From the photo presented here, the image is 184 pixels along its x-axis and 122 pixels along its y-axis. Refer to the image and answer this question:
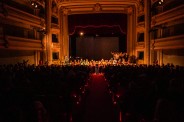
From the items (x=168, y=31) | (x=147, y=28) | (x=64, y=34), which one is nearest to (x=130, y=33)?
(x=147, y=28)

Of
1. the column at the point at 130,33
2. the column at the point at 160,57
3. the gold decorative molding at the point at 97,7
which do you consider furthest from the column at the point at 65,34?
the column at the point at 160,57

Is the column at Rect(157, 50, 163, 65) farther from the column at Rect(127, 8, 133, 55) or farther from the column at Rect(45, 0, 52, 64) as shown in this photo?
the column at Rect(45, 0, 52, 64)

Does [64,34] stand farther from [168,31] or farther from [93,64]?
[168,31]

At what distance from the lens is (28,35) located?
18.9 meters

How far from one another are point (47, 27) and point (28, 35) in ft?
9.83

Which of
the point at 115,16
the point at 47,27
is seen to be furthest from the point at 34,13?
the point at 115,16

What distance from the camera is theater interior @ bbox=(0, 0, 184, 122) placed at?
14.8ft

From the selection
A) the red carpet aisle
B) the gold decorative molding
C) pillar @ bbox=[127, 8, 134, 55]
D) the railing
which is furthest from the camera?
pillar @ bbox=[127, 8, 134, 55]

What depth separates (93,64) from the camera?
80.4 feet

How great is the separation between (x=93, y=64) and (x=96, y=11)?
215 inches

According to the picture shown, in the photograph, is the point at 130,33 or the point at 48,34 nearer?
the point at 48,34

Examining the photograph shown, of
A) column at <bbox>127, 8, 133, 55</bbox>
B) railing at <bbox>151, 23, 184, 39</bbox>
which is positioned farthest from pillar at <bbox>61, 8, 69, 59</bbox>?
railing at <bbox>151, 23, 184, 39</bbox>

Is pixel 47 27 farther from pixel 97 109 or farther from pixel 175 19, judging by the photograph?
pixel 97 109

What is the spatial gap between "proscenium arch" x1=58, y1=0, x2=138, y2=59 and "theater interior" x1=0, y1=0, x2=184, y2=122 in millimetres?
94
